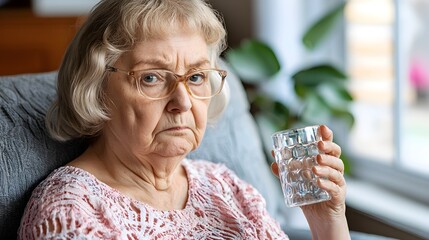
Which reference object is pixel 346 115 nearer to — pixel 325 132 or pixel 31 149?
pixel 325 132

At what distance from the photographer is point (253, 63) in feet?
9.65

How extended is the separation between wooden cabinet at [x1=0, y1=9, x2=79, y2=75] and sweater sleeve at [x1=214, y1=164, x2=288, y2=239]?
1.71 m

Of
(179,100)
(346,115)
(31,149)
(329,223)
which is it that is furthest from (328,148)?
(346,115)

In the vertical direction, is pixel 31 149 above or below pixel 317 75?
below

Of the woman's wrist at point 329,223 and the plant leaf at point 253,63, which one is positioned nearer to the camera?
the woman's wrist at point 329,223

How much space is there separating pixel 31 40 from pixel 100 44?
1882 mm

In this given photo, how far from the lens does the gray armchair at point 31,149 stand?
5.71 feet

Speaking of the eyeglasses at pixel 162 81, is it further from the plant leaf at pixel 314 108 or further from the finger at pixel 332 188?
the plant leaf at pixel 314 108

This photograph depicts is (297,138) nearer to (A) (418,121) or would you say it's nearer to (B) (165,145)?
(B) (165,145)

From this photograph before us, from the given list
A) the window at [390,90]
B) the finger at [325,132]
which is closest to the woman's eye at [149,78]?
the finger at [325,132]

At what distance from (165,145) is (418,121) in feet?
4.80

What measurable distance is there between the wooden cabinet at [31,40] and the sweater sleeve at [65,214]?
189 cm

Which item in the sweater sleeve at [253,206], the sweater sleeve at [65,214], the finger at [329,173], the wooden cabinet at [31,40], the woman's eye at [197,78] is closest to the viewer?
the sweater sleeve at [65,214]

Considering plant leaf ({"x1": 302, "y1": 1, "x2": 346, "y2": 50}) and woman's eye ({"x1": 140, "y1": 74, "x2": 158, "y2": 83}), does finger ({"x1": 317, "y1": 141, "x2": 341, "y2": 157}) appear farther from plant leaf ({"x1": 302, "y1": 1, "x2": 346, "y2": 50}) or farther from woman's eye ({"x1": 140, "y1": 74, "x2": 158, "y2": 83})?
plant leaf ({"x1": 302, "y1": 1, "x2": 346, "y2": 50})
